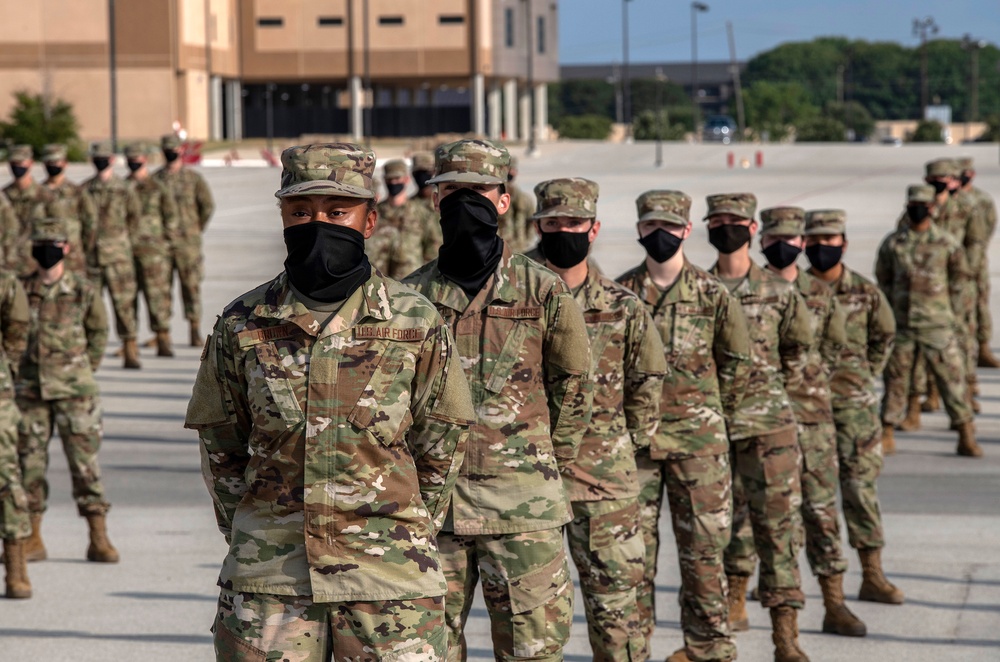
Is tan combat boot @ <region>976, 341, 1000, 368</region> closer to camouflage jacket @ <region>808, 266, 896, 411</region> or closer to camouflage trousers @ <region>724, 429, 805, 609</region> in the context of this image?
camouflage jacket @ <region>808, 266, 896, 411</region>

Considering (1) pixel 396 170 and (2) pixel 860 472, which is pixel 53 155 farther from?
(2) pixel 860 472

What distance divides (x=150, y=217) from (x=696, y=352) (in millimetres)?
12099

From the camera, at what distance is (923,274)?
13125mm

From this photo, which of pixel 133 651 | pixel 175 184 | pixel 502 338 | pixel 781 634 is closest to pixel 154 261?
pixel 175 184

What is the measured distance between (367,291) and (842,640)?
4.58 m

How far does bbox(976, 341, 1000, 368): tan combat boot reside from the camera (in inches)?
712

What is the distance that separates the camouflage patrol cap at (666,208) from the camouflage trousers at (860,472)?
2.29m

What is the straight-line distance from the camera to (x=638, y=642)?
6371 millimetres

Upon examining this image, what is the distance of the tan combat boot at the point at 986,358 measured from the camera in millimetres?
18078

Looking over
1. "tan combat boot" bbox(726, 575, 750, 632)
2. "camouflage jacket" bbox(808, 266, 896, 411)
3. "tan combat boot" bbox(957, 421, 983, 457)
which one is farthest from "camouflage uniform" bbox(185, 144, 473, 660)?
"tan combat boot" bbox(957, 421, 983, 457)

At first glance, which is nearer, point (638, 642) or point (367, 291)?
point (367, 291)

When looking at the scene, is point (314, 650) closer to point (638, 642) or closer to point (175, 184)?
point (638, 642)

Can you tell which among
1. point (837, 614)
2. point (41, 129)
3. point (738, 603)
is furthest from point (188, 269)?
point (41, 129)

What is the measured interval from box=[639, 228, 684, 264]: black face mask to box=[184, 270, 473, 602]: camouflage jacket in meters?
2.80
